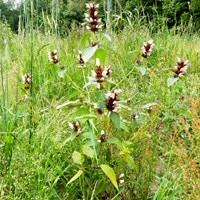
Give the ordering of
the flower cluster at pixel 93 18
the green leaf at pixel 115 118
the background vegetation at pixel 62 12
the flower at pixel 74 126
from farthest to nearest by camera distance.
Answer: the background vegetation at pixel 62 12 < the flower cluster at pixel 93 18 < the flower at pixel 74 126 < the green leaf at pixel 115 118

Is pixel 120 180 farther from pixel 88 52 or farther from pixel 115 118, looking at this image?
pixel 88 52

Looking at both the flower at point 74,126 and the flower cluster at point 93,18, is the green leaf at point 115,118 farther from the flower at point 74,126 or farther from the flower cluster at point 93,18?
the flower cluster at point 93,18

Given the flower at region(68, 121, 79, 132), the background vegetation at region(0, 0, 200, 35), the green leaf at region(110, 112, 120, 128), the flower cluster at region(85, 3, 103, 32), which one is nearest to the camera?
the green leaf at region(110, 112, 120, 128)

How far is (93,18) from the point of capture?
1231mm

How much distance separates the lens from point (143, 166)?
1.20 m

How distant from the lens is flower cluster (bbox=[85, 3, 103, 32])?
3.97 feet

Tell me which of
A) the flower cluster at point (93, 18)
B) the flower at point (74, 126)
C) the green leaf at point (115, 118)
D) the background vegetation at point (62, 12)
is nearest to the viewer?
the green leaf at point (115, 118)

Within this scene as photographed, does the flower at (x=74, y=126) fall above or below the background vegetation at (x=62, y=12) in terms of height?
below

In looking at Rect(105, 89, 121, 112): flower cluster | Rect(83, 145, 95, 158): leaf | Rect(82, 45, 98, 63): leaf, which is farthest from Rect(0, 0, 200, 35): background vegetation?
Rect(83, 145, 95, 158): leaf

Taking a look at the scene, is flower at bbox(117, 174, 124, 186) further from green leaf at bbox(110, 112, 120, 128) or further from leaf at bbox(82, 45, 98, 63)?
leaf at bbox(82, 45, 98, 63)

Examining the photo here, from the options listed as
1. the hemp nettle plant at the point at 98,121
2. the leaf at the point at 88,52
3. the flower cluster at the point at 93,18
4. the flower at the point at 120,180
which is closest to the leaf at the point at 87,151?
the hemp nettle plant at the point at 98,121

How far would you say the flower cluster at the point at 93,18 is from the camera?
1209 millimetres

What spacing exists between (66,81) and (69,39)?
0.90 m

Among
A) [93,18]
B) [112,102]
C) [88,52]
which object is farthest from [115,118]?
[93,18]
